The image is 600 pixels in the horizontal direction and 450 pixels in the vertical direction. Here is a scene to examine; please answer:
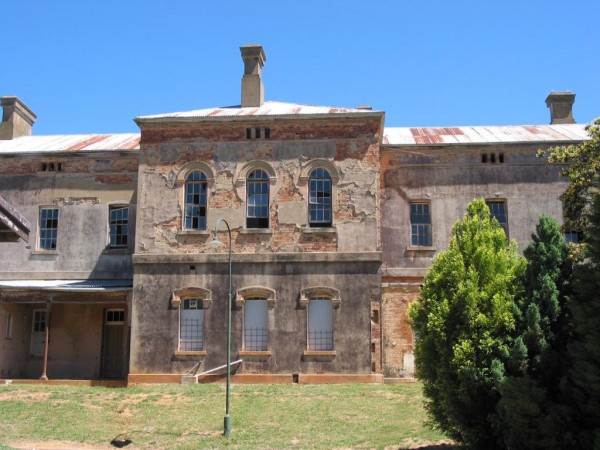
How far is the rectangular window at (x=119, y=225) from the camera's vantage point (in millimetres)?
→ 29219

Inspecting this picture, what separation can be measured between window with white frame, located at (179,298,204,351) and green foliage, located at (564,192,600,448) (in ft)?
50.4

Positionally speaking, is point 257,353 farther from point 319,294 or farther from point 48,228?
point 48,228

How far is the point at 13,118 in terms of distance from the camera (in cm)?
3397

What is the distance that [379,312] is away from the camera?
83.5 feet

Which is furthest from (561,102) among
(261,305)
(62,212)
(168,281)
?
(62,212)

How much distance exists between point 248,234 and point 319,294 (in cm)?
317

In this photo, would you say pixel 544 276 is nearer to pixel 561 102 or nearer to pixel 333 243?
pixel 333 243

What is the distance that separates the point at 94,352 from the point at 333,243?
1001 centimetres

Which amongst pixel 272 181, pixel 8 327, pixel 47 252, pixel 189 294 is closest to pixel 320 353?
pixel 189 294

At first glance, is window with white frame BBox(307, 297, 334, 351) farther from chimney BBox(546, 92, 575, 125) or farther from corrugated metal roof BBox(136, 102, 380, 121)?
chimney BBox(546, 92, 575, 125)

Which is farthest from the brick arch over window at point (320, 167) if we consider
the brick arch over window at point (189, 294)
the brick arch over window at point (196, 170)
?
the brick arch over window at point (189, 294)

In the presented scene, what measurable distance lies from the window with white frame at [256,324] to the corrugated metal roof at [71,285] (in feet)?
13.9

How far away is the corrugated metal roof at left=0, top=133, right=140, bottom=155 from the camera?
3020cm

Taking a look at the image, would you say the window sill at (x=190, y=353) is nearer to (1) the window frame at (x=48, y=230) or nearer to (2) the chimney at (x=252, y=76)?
(1) the window frame at (x=48, y=230)
